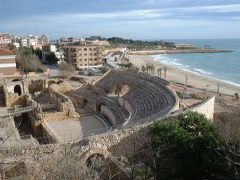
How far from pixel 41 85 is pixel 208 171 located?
3092cm

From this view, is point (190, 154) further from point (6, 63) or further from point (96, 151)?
point (6, 63)

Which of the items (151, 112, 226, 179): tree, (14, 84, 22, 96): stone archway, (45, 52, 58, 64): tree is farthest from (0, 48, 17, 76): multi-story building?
(151, 112, 226, 179): tree

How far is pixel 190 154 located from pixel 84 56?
67225 mm

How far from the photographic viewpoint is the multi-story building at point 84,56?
79.1m

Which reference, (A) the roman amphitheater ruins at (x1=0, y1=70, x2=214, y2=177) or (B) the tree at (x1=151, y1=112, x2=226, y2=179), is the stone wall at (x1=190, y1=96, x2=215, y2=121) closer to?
→ (A) the roman amphitheater ruins at (x1=0, y1=70, x2=214, y2=177)

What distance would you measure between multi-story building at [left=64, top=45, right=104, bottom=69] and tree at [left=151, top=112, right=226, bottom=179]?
64.7m

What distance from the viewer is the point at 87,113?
33.0m

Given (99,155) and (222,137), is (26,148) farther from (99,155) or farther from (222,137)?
(222,137)

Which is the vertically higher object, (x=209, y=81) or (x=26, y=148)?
(x=26, y=148)

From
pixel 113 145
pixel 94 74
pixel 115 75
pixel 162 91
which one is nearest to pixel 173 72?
pixel 94 74

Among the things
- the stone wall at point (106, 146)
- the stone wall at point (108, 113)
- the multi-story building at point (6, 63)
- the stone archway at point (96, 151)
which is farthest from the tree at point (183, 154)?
the multi-story building at point (6, 63)

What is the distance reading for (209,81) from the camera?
6319 centimetres

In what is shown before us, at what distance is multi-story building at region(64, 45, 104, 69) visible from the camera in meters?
79.1

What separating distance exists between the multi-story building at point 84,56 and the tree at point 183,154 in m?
64.7
